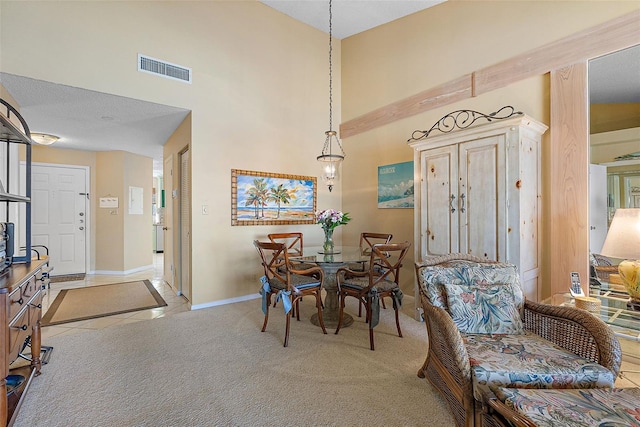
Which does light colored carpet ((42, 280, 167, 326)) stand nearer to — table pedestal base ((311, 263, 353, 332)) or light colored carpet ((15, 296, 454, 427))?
light colored carpet ((15, 296, 454, 427))

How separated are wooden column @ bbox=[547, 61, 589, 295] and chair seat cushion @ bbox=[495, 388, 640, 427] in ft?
5.72

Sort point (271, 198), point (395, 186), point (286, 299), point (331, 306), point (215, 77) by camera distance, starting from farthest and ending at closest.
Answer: point (271, 198), point (395, 186), point (215, 77), point (331, 306), point (286, 299)

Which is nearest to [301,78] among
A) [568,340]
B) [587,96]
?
[587,96]

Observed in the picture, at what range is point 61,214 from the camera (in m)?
5.32

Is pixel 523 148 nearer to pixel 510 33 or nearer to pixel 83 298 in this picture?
pixel 510 33

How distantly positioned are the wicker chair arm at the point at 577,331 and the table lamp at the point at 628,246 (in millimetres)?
737

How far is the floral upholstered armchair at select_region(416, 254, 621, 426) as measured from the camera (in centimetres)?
135

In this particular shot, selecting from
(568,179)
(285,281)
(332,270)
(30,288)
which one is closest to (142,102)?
(30,288)

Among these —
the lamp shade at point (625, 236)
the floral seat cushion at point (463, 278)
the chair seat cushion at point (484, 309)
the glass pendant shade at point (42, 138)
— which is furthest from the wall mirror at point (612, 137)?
the glass pendant shade at point (42, 138)

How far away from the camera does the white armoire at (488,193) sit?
2525mm

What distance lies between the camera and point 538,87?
281cm

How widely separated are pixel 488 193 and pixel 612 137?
1018 mm

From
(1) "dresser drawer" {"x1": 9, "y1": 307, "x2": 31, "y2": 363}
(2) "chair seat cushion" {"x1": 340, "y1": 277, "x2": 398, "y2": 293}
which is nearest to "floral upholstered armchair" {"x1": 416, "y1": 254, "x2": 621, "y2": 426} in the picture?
(2) "chair seat cushion" {"x1": 340, "y1": 277, "x2": 398, "y2": 293}

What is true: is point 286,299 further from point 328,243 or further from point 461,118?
point 461,118
